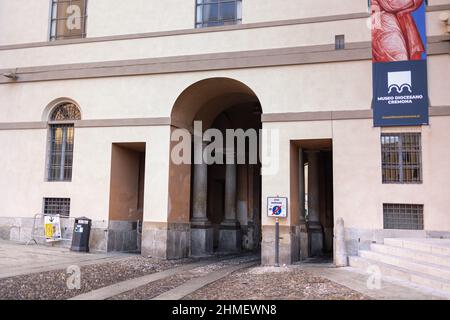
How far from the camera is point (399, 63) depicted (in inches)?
551

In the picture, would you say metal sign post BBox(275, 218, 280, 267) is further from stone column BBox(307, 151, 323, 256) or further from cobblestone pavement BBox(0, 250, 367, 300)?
stone column BBox(307, 151, 323, 256)

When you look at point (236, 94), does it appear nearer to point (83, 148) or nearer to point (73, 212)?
point (83, 148)

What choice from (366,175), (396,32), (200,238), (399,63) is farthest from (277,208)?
(396,32)

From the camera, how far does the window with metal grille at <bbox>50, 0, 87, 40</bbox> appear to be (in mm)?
17922

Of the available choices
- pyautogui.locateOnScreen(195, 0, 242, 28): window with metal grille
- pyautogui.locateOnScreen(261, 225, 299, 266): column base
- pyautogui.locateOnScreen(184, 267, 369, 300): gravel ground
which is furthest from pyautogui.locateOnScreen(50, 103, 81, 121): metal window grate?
pyautogui.locateOnScreen(184, 267, 369, 300): gravel ground

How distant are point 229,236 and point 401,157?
33.3ft

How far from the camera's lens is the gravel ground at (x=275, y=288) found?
29.5 ft

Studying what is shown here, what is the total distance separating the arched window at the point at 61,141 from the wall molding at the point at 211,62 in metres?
1.24

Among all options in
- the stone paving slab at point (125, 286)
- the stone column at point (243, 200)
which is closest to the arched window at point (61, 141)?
the stone paving slab at point (125, 286)

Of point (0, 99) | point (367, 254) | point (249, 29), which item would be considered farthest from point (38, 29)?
point (367, 254)

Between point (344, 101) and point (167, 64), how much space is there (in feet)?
20.1

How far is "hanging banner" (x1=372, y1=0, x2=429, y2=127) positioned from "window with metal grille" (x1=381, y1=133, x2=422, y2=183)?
0.45m

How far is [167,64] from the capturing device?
640 inches

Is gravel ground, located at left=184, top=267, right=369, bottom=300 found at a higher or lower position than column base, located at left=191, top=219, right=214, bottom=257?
lower
